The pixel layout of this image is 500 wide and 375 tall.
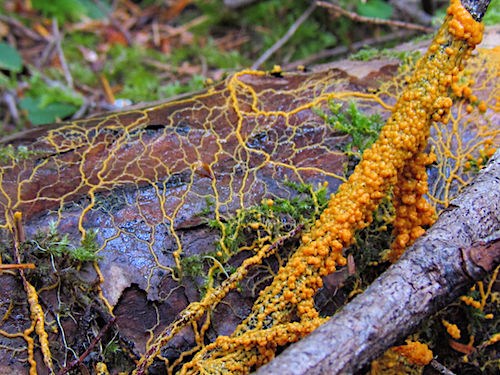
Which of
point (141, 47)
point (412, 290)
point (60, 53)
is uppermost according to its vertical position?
point (412, 290)

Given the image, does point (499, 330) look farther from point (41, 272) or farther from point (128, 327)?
A: point (41, 272)

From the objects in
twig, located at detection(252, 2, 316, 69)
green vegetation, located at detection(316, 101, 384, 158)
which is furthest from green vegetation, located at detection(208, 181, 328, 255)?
twig, located at detection(252, 2, 316, 69)

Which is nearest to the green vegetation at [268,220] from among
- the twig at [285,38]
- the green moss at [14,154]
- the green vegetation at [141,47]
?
the green moss at [14,154]

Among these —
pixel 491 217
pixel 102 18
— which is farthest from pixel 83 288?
pixel 102 18

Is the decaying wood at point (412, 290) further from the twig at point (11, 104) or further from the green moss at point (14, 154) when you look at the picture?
the twig at point (11, 104)

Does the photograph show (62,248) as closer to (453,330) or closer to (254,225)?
(254,225)

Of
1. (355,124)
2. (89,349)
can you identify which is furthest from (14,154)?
(355,124)

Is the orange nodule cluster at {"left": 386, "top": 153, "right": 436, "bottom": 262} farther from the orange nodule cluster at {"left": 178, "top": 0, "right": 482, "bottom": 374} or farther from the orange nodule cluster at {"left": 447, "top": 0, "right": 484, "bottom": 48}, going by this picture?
the orange nodule cluster at {"left": 447, "top": 0, "right": 484, "bottom": 48}
